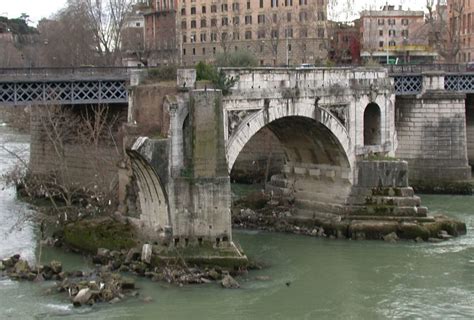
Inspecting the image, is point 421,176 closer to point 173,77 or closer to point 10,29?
point 173,77

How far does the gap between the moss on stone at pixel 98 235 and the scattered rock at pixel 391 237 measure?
7684 mm

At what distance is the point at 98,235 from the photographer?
24312 mm

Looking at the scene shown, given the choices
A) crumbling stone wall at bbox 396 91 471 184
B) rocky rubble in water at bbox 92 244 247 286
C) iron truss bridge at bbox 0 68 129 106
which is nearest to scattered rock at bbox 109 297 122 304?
rocky rubble in water at bbox 92 244 247 286

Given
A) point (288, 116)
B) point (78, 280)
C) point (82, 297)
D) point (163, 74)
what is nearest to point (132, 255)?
point (78, 280)

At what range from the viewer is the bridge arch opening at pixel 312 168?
93.6 ft

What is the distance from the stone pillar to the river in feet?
5.19

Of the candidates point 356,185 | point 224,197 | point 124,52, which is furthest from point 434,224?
point 124,52

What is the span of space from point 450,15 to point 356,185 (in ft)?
142

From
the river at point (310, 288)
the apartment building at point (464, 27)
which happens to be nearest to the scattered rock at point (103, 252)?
the river at point (310, 288)

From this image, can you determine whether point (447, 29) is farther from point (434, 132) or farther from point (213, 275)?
point (213, 275)

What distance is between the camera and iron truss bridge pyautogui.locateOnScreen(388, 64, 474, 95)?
38.0 meters

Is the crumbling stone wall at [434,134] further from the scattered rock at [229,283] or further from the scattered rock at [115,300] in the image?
the scattered rock at [115,300]

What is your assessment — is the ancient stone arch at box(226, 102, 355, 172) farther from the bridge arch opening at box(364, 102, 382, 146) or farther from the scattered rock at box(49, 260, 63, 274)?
the scattered rock at box(49, 260, 63, 274)

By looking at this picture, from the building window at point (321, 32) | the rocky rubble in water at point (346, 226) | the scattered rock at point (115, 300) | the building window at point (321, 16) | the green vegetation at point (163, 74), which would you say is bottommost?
the scattered rock at point (115, 300)
